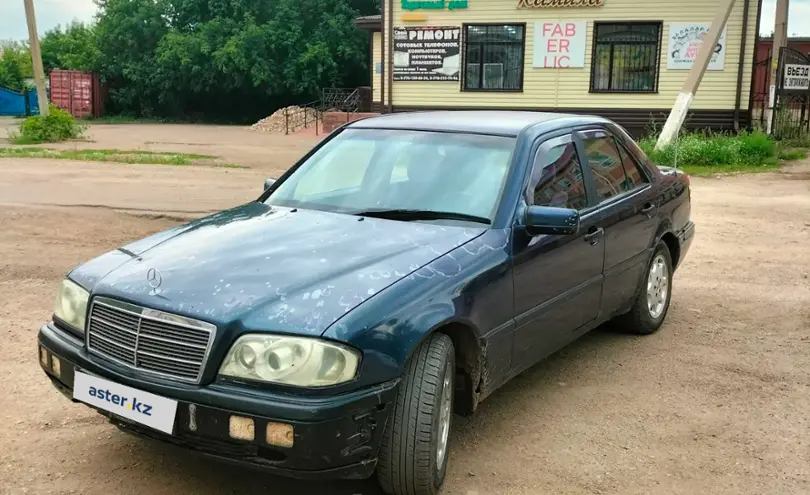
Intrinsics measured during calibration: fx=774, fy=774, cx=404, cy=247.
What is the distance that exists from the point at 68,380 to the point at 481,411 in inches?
81.7

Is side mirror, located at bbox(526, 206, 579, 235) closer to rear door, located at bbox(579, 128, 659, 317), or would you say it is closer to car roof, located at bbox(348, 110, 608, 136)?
car roof, located at bbox(348, 110, 608, 136)

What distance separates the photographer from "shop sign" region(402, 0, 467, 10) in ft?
73.2

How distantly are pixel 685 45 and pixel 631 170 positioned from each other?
17.7 m

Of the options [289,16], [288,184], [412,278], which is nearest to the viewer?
[412,278]

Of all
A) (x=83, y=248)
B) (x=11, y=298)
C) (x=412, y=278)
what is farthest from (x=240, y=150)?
(x=412, y=278)

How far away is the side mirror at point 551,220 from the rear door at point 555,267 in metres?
0.07

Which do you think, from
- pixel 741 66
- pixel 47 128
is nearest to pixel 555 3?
pixel 741 66

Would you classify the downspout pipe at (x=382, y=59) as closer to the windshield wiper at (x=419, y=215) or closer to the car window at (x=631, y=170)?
the car window at (x=631, y=170)

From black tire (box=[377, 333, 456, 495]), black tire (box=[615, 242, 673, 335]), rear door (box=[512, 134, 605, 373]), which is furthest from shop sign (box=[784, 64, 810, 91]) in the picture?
black tire (box=[377, 333, 456, 495])

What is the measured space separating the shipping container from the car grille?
41.5 m

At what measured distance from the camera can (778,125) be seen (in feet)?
62.4

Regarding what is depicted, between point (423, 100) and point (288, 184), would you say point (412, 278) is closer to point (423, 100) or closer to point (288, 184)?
point (288, 184)

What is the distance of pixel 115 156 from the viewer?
17234 millimetres

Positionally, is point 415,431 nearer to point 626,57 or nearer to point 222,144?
point 626,57
